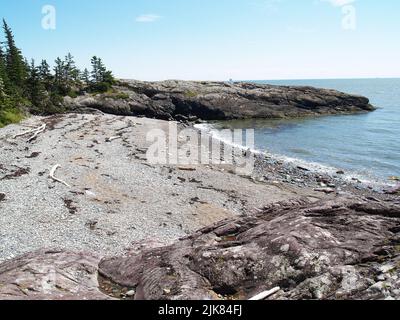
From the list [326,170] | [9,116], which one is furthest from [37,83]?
[326,170]

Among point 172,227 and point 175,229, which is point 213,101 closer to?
point 172,227

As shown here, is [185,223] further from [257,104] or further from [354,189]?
[257,104]

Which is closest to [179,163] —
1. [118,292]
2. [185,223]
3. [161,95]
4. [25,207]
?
[185,223]

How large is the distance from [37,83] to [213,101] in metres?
43.5

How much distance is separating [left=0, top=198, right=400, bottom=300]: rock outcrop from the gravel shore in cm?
460

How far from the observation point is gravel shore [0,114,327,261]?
19812mm

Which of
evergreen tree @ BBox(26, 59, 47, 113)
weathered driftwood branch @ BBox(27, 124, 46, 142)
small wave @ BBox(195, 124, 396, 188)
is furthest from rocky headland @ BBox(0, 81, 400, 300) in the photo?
evergreen tree @ BBox(26, 59, 47, 113)

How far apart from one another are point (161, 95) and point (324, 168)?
5864 centimetres

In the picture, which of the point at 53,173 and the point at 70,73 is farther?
the point at 70,73

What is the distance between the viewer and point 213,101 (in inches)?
3706

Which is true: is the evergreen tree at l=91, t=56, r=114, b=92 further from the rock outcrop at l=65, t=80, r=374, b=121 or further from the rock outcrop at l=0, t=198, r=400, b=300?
the rock outcrop at l=0, t=198, r=400, b=300

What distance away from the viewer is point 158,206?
25.9 meters

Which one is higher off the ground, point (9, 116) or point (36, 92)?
point (36, 92)
